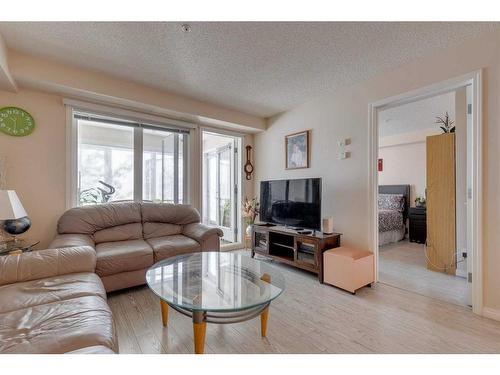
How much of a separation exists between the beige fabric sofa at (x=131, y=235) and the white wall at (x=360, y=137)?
1.62 meters

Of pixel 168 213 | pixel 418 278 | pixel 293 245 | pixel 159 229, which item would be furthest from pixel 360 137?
pixel 159 229

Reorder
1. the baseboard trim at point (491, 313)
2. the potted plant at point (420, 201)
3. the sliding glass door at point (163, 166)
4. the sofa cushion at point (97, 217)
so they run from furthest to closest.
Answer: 1. the potted plant at point (420, 201)
2. the sliding glass door at point (163, 166)
3. the sofa cushion at point (97, 217)
4. the baseboard trim at point (491, 313)

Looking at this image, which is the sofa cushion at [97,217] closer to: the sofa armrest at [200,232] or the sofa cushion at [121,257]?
the sofa cushion at [121,257]

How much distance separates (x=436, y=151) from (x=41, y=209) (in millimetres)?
4877

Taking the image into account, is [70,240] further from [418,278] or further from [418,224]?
[418,224]

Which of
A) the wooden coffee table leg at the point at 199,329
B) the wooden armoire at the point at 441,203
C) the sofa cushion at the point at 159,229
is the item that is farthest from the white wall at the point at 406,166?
the wooden coffee table leg at the point at 199,329

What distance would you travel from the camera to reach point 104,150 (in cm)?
301

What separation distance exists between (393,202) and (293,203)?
3.21 meters

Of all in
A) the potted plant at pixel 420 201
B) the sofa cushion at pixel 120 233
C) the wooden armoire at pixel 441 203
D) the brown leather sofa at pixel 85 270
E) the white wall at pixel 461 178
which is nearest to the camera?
the brown leather sofa at pixel 85 270

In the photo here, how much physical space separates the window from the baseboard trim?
349cm

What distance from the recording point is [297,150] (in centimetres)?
351

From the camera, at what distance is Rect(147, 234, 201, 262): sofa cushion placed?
245cm

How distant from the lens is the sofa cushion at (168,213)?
118 inches

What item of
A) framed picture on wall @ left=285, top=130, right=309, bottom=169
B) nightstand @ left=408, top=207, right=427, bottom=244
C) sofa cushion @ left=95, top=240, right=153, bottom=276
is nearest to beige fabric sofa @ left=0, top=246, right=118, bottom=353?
sofa cushion @ left=95, top=240, right=153, bottom=276
